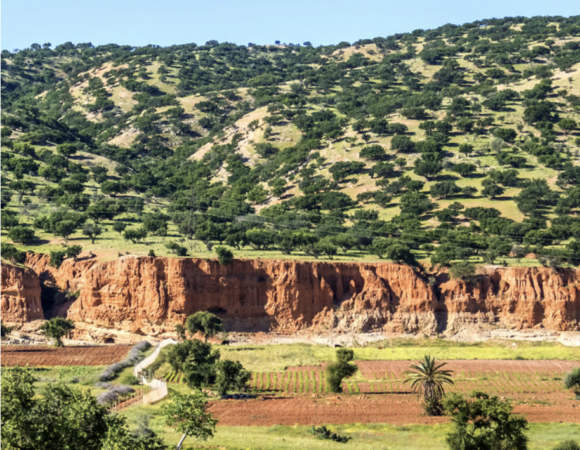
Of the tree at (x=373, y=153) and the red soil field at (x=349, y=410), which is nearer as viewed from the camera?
the red soil field at (x=349, y=410)

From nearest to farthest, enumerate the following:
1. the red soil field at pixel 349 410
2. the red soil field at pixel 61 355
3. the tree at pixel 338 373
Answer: the red soil field at pixel 349 410 < the tree at pixel 338 373 < the red soil field at pixel 61 355

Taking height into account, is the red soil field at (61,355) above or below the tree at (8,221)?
below

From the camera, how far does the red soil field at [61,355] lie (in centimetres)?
5897

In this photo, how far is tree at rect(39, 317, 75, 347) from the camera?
219 ft

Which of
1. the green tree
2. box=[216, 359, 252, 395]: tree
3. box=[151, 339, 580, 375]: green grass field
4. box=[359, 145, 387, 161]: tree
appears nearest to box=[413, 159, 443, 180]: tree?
box=[359, 145, 387, 161]: tree

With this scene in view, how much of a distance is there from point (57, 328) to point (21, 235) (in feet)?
53.5

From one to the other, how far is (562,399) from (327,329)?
29.0 meters

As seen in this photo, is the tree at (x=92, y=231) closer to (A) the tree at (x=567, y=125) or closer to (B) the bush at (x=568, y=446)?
(B) the bush at (x=568, y=446)

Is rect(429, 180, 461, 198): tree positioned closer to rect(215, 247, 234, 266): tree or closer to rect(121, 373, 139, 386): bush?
rect(215, 247, 234, 266): tree

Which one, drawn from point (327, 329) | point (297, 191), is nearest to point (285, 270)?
point (327, 329)

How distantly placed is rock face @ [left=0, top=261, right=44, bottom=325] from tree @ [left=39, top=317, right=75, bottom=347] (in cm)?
308

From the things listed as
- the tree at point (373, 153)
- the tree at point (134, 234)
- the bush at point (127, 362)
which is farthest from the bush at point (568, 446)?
the tree at point (373, 153)

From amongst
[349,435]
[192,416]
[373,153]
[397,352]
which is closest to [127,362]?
[349,435]

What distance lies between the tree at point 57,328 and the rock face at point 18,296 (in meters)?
3.08
